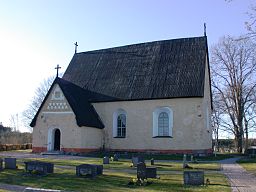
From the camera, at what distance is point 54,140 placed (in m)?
30.0

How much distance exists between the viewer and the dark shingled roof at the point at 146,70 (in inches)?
1123

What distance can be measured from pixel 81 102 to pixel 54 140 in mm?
4107

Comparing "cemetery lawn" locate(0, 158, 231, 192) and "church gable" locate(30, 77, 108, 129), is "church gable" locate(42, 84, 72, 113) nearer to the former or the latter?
"church gable" locate(30, 77, 108, 129)

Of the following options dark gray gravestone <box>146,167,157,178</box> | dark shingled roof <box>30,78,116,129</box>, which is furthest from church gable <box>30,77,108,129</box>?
dark gray gravestone <box>146,167,157,178</box>

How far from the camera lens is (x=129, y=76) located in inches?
1241

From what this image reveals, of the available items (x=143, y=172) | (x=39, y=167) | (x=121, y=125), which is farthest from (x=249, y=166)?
(x=121, y=125)

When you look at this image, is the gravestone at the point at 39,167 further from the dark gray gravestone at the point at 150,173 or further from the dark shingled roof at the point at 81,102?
the dark shingled roof at the point at 81,102

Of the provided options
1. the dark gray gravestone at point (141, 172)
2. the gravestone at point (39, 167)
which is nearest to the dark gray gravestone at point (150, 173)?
the dark gray gravestone at point (141, 172)

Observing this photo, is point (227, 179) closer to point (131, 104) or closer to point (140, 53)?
point (131, 104)

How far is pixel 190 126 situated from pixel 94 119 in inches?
335

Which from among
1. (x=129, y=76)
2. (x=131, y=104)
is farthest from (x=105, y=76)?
(x=131, y=104)

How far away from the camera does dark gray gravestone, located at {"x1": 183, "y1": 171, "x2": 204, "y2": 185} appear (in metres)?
12.5

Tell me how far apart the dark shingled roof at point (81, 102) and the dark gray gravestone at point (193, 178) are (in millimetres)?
16564

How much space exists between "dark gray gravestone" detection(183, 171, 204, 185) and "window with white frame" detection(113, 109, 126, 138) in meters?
18.2
